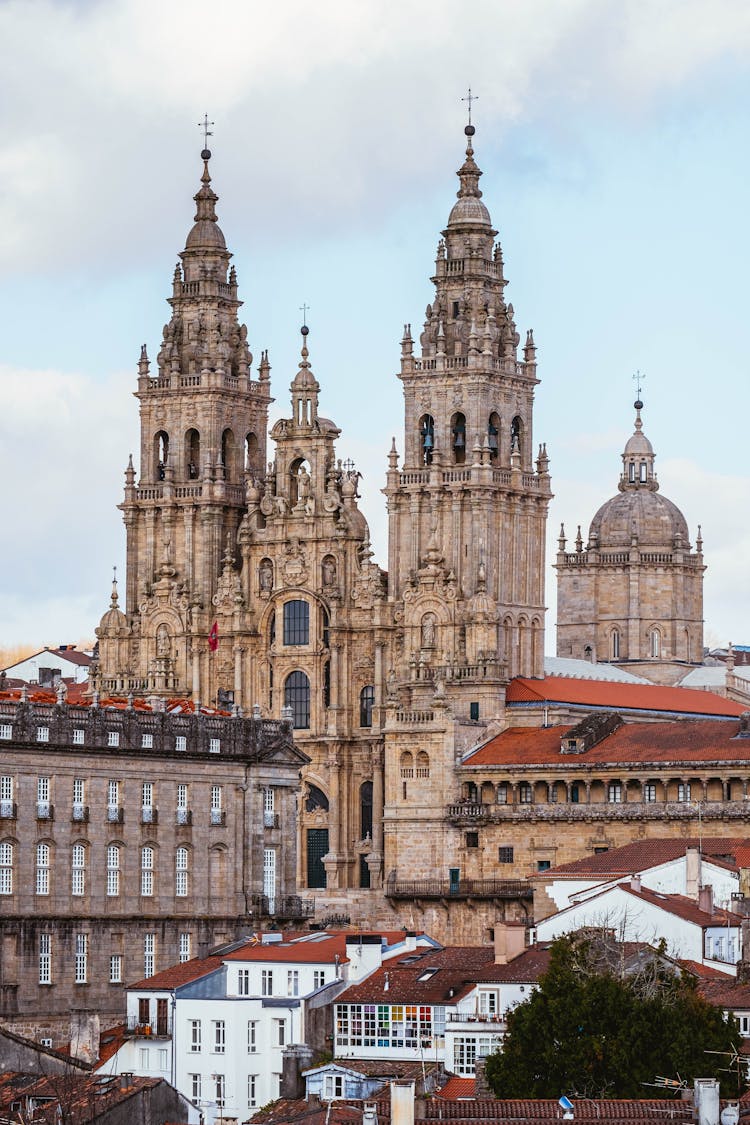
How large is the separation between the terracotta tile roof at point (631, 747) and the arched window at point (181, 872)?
23.9m

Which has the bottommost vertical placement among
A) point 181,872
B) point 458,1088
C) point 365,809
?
point 458,1088

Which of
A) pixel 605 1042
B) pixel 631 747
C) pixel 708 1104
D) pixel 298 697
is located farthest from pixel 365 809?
pixel 708 1104

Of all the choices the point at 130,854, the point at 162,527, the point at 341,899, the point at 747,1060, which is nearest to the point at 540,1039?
the point at 747,1060

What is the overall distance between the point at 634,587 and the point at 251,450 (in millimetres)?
25401

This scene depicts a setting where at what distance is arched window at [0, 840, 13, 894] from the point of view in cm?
12662

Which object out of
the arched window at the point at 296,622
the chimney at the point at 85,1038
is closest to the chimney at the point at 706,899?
the chimney at the point at 85,1038

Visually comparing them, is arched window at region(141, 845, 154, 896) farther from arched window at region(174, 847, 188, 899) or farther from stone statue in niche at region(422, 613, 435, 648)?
stone statue in niche at region(422, 613, 435, 648)

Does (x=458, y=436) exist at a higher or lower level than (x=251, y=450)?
lower

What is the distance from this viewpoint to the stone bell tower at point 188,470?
172 meters

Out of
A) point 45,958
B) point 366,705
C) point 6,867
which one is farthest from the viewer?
point 366,705

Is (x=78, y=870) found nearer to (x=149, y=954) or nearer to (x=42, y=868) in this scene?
(x=42, y=868)

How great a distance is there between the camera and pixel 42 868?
421 ft

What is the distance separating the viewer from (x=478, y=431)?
16512 centimetres

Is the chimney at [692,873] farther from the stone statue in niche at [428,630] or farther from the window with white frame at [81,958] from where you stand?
the stone statue in niche at [428,630]
